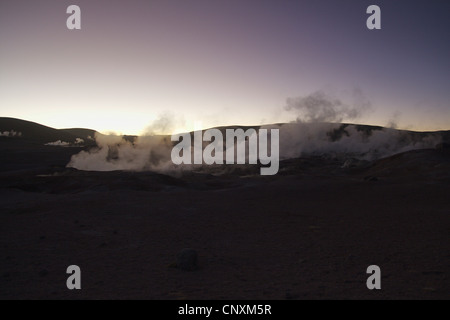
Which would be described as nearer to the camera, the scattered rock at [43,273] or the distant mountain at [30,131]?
the scattered rock at [43,273]

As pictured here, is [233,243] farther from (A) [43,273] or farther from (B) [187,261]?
(A) [43,273]

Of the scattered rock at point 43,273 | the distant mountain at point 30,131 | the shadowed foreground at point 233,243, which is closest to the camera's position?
the shadowed foreground at point 233,243

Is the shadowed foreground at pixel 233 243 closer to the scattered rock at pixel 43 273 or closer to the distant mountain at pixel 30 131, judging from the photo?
the scattered rock at pixel 43 273

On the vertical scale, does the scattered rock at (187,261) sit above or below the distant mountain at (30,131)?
below

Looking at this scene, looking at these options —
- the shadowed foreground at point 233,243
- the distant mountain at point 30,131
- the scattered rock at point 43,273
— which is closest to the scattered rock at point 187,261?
the shadowed foreground at point 233,243

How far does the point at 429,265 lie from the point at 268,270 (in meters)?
3.62

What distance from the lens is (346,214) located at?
47.4ft

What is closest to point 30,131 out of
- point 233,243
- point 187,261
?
point 233,243

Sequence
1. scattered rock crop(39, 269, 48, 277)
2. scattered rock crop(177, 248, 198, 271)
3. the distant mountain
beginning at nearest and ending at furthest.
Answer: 1. scattered rock crop(39, 269, 48, 277)
2. scattered rock crop(177, 248, 198, 271)
3. the distant mountain

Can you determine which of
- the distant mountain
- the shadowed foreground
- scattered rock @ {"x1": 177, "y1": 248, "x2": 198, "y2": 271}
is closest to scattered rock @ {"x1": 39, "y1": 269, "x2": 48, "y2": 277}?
the shadowed foreground

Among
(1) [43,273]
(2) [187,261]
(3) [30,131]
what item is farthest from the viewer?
(3) [30,131]

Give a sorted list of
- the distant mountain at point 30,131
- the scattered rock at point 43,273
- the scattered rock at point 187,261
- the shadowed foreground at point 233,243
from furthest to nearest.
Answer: the distant mountain at point 30,131 → the scattered rock at point 187,261 → the scattered rock at point 43,273 → the shadowed foreground at point 233,243

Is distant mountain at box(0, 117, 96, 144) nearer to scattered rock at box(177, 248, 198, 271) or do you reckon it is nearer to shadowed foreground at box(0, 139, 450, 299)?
shadowed foreground at box(0, 139, 450, 299)
